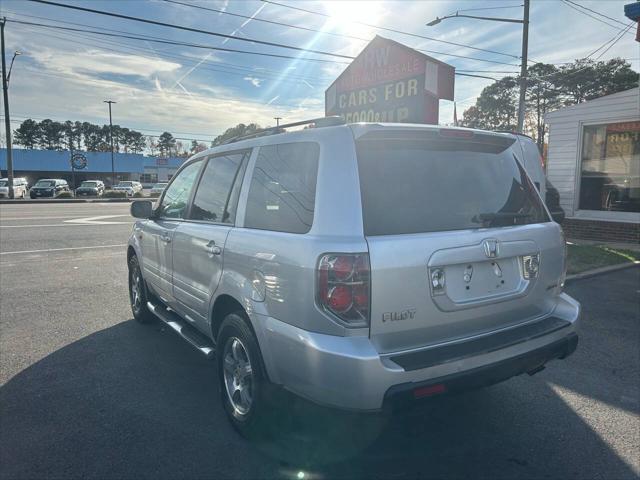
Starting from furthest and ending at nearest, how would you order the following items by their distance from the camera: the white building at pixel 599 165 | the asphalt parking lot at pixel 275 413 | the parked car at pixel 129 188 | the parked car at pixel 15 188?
the parked car at pixel 129 188
the parked car at pixel 15 188
the white building at pixel 599 165
the asphalt parking lot at pixel 275 413

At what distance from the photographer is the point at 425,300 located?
247 centimetres

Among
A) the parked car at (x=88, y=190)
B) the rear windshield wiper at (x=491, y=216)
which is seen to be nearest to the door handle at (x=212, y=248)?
the rear windshield wiper at (x=491, y=216)

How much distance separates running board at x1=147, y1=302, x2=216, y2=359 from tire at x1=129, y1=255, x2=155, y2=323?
412 mm

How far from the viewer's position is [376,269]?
2.32 m

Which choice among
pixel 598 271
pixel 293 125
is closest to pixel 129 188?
pixel 598 271

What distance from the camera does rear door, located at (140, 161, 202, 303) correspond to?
13.9 feet

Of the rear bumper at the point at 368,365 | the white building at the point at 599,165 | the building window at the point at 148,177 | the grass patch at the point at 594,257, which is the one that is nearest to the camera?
the rear bumper at the point at 368,365

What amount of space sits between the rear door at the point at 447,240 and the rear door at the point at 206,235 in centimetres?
119

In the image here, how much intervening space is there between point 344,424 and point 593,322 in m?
3.84

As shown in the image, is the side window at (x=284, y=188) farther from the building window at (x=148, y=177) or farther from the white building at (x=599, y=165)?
the building window at (x=148, y=177)

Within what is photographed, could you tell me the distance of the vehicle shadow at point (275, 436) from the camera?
2.76 meters

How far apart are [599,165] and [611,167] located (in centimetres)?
31

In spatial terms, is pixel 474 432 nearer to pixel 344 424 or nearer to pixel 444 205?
pixel 344 424

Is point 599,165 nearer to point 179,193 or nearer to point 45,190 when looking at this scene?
point 179,193
